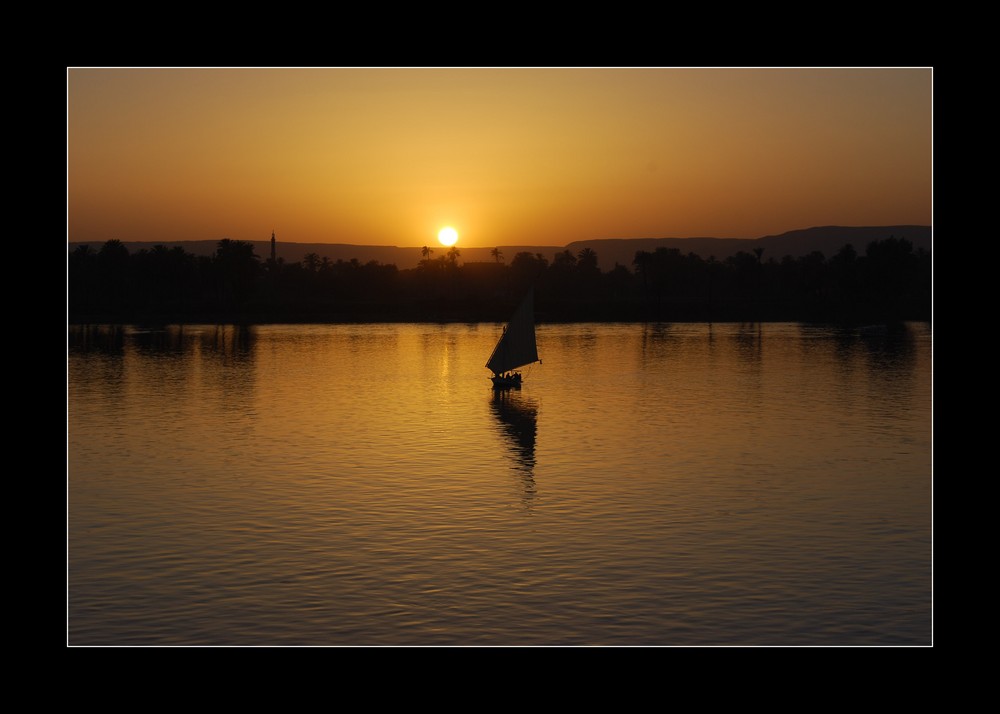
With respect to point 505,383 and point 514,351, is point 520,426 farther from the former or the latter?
point 514,351

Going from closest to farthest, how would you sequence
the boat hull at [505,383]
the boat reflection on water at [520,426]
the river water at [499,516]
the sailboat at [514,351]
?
the river water at [499,516]
the boat reflection on water at [520,426]
the sailboat at [514,351]
the boat hull at [505,383]

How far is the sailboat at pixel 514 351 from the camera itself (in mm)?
85644

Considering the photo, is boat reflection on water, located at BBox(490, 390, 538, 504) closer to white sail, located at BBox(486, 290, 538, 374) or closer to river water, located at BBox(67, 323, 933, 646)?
river water, located at BBox(67, 323, 933, 646)

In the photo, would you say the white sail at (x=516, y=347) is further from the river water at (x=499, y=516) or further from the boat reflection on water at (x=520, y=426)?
the river water at (x=499, y=516)

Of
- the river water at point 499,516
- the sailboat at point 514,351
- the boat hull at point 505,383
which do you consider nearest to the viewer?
the river water at point 499,516

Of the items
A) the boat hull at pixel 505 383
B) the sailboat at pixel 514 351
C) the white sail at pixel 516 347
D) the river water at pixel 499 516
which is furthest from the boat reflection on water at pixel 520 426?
the white sail at pixel 516 347

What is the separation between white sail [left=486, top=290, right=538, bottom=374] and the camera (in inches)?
3374

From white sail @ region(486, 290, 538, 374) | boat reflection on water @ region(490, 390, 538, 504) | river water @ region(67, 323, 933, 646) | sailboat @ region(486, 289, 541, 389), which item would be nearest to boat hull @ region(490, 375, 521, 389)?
sailboat @ region(486, 289, 541, 389)

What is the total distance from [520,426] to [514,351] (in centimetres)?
2312

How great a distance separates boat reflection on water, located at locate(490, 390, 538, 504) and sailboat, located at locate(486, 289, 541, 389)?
3.46ft

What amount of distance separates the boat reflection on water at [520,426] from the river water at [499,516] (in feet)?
1.09

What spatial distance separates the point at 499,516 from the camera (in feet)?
128
